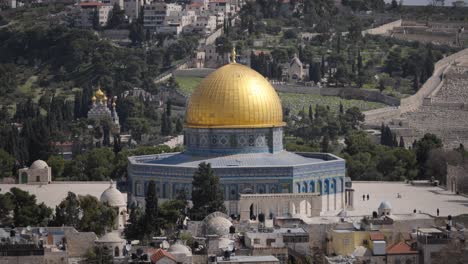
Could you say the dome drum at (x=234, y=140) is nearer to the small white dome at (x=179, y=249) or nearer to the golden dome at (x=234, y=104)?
the golden dome at (x=234, y=104)

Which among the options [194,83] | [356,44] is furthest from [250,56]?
[356,44]

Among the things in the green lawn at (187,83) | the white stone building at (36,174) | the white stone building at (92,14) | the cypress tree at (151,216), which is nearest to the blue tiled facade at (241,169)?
the white stone building at (36,174)

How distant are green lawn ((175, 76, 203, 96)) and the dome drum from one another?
36.1 metres

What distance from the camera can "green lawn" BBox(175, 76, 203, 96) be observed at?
101 meters

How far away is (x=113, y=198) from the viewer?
5897 centimetres

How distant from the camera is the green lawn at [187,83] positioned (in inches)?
3958

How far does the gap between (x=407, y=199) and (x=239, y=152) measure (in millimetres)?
5001

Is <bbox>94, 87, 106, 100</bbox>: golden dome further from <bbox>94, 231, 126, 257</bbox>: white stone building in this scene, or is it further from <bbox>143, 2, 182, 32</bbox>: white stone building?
<bbox>94, 231, 126, 257</bbox>: white stone building

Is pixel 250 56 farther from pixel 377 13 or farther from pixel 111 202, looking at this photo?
pixel 111 202

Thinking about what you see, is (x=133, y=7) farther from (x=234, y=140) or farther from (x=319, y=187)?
(x=319, y=187)

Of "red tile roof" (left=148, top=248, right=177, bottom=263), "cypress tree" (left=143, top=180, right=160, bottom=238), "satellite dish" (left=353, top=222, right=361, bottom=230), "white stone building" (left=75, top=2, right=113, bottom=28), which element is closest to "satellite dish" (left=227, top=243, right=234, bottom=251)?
"red tile roof" (left=148, top=248, right=177, bottom=263)

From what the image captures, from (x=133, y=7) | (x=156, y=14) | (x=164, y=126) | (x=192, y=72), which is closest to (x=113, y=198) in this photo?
(x=164, y=126)

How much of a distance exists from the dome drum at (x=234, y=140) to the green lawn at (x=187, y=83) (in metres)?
36.1

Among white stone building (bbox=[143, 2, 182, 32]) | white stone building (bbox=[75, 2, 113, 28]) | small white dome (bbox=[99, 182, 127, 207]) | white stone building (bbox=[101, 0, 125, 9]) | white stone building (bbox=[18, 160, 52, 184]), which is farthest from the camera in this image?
white stone building (bbox=[101, 0, 125, 9])
